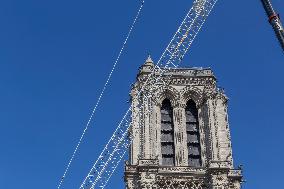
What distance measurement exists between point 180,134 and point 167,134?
52.9 inches

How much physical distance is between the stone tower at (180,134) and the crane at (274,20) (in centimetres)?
1865

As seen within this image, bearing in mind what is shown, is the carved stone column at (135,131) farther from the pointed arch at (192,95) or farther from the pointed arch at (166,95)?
the pointed arch at (192,95)

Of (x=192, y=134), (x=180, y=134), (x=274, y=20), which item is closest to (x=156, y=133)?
(x=180, y=134)

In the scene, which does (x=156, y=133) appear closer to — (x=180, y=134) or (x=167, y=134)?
(x=167, y=134)

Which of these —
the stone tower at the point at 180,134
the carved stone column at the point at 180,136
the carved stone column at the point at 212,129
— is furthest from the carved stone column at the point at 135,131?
the carved stone column at the point at 212,129

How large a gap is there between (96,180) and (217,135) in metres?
13.1

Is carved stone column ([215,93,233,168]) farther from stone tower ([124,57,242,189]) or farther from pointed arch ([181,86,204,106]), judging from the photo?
pointed arch ([181,86,204,106])

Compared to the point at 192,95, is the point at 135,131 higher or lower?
lower

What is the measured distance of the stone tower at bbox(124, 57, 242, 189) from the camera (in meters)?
59.3

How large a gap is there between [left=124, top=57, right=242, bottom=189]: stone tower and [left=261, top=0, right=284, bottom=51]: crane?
18.6 metres

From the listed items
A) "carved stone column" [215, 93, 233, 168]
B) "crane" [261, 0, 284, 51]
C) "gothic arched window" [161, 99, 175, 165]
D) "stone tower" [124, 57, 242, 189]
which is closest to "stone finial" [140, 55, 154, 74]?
"stone tower" [124, 57, 242, 189]

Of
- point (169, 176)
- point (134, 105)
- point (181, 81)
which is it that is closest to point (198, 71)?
point (181, 81)

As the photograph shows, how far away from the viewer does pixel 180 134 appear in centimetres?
6281

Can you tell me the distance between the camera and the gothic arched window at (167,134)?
62.0m
